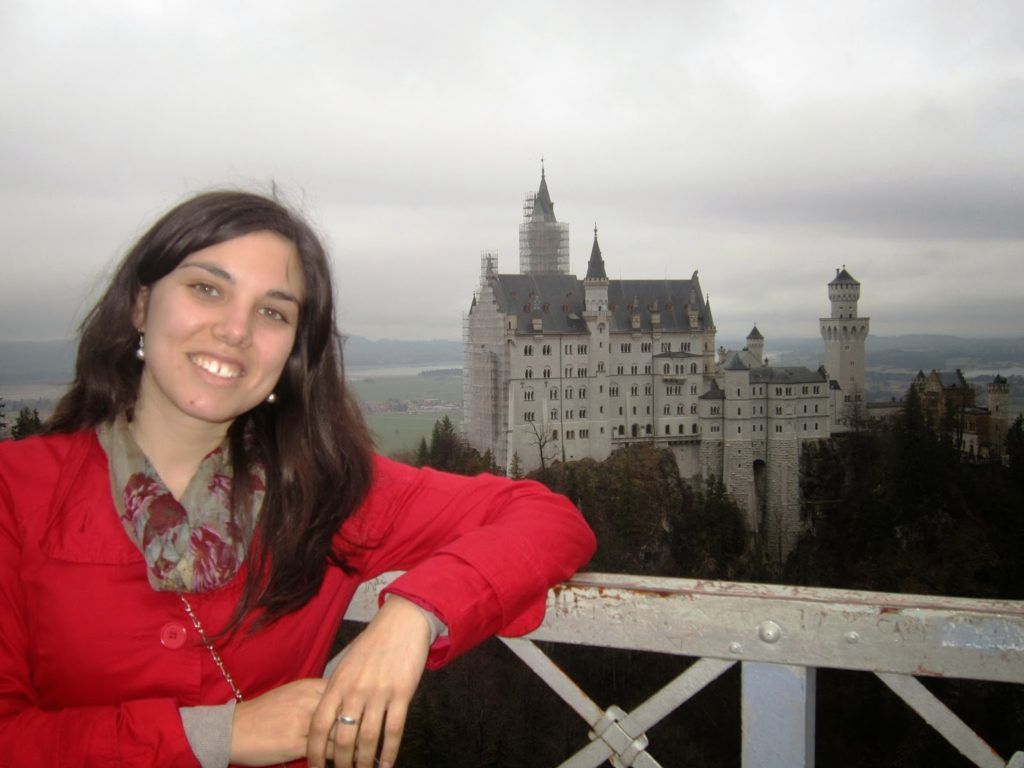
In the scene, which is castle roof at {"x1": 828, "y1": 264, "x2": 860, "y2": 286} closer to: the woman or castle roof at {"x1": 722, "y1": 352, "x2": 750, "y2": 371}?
castle roof at {"x1": 722, "y1": 352, "x2": 750, "y2": 371}

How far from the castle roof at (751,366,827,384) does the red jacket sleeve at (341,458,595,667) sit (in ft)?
79.9

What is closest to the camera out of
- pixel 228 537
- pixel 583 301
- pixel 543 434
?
pixel 228 537

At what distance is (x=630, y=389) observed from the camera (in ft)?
83.4

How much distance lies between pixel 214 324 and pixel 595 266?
980 inches

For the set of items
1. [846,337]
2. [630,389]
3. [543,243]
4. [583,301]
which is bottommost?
[630,389]

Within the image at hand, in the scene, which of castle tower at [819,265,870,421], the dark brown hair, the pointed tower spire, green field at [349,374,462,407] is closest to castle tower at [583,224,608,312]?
the pointed tower spire

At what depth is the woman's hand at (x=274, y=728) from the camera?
101 cm

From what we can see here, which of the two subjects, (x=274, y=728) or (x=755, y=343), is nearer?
(x=274, y=728)

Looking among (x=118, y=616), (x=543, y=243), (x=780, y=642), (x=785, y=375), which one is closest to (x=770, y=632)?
(x=780, y=642)

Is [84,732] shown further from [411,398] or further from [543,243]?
[543,243]

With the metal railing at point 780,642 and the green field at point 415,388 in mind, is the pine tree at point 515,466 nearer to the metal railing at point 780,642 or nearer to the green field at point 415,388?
the green field at point 415,388

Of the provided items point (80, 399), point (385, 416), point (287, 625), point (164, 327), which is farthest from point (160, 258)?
point (385, 416)

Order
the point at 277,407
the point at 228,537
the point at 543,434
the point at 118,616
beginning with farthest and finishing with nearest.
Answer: the point at 543,434, the point at 277,407, the point at 228,537, the point at 118,616

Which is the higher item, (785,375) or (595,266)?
(595,266)
